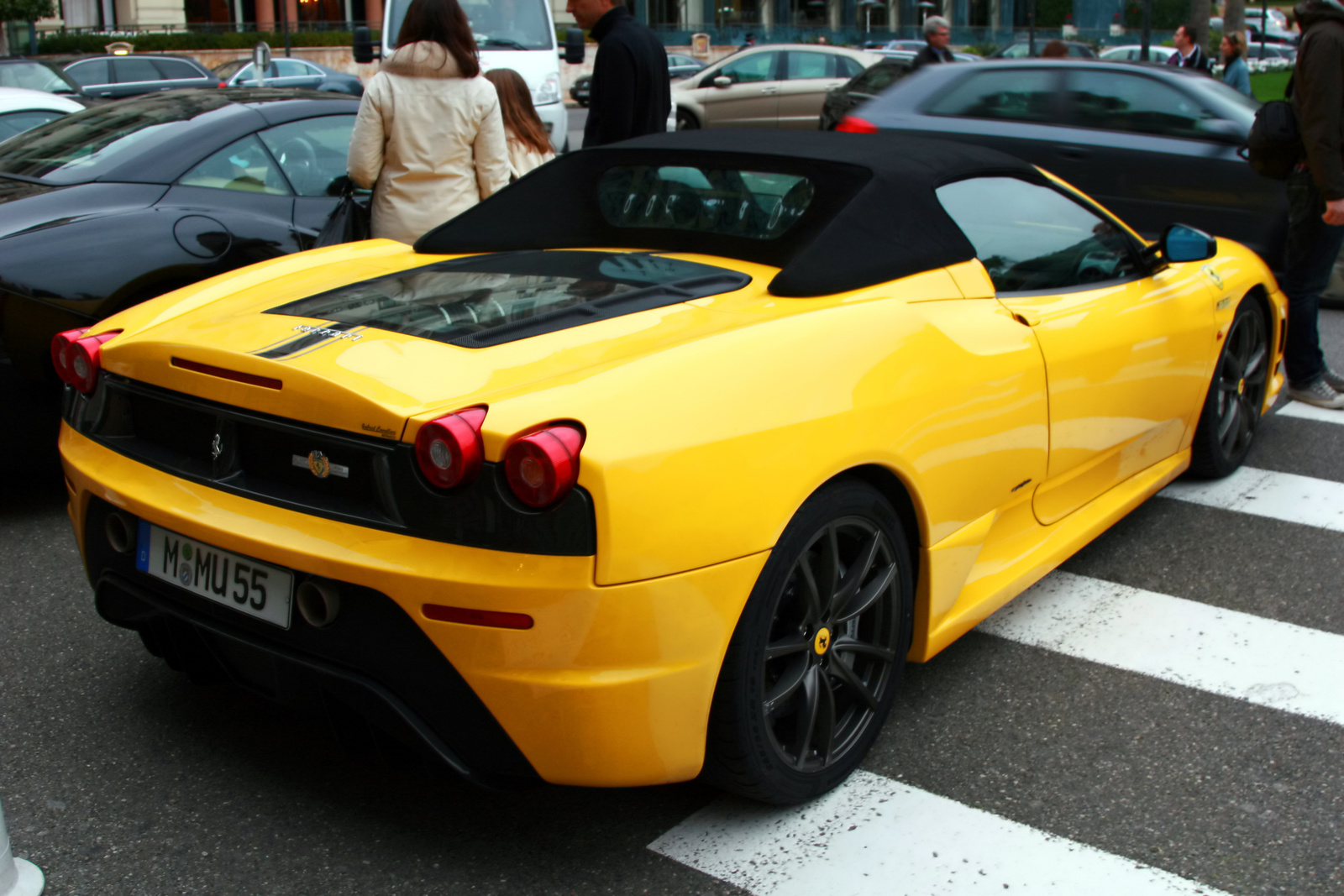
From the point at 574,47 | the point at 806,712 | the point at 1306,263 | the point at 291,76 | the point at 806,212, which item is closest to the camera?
the point at 806,712

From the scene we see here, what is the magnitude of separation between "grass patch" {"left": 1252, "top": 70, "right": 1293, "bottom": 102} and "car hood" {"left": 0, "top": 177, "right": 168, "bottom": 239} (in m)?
35.1

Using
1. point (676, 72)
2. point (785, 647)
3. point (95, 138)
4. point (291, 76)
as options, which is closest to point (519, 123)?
point (95, 138)

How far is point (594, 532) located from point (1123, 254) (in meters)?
2.51

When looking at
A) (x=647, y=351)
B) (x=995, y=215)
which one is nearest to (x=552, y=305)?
(x=647, y=351)

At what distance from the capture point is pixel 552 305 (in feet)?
9.08

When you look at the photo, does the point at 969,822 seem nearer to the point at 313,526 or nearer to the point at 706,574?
the point at 706,574

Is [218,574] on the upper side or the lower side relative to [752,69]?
lower

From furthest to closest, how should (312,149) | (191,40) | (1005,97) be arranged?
(191,40) < (1005,97) < (312,149)

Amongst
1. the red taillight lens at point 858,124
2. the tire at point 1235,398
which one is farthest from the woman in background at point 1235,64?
the tire at point 1235,398

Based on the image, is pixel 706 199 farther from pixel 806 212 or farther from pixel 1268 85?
pixel 1268 85

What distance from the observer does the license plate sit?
7.76 ft

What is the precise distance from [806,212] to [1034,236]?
820mm

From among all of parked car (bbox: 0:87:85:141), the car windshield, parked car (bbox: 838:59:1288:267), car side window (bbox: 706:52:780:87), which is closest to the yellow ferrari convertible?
the car windshield

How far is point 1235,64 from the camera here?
12.6 metres
